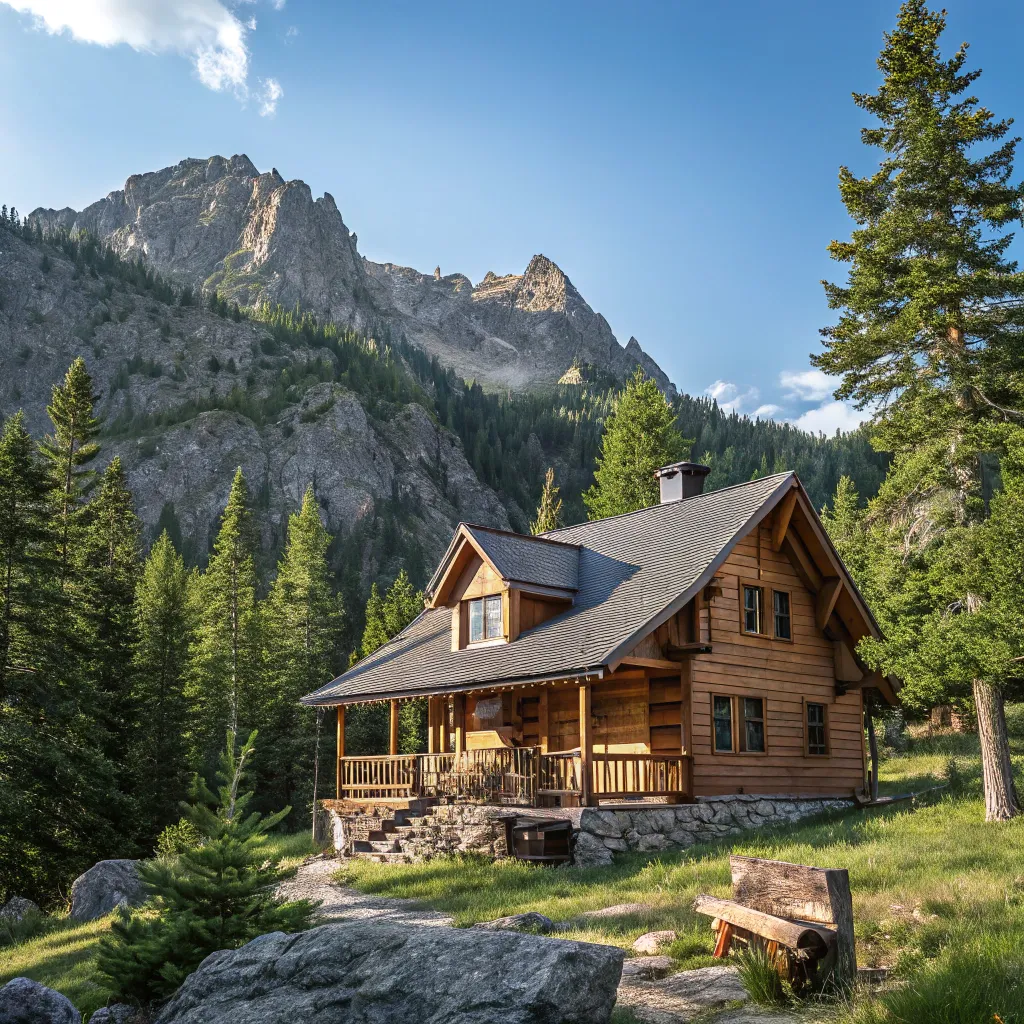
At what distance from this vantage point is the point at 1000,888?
10.9m

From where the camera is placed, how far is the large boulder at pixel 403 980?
6668mm

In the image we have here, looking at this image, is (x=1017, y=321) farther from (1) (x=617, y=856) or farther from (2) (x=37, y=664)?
(2) (x=37, y=664)

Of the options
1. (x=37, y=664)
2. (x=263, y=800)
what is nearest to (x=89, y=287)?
(x=263, y=800)

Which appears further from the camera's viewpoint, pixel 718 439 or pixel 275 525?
pixel 718 439

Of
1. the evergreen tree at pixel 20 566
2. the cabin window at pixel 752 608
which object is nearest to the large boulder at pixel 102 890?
the evergreen tree at pixel 20 566

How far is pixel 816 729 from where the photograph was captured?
25.9m

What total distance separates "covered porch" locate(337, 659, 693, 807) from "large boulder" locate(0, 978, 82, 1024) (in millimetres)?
11202

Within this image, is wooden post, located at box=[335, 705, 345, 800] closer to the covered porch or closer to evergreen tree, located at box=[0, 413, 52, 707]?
the covered porch

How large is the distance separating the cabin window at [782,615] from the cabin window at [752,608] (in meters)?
0.66

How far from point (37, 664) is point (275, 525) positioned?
90.3 meters

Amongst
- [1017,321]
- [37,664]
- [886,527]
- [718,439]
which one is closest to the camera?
[1017,321]

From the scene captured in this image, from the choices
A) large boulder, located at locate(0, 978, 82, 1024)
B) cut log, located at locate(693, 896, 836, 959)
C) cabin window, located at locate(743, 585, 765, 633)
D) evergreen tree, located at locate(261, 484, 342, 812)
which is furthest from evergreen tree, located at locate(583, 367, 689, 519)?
cut log, located at locate(693, 896, 836, 959)

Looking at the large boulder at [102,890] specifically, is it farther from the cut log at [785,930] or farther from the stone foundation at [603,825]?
the cut log at [785,930]

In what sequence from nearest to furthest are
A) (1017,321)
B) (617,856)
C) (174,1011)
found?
(174,1011) < (617,856) < (1017,321)
